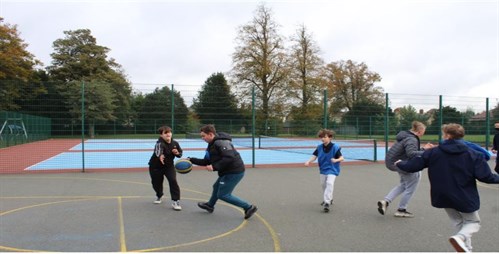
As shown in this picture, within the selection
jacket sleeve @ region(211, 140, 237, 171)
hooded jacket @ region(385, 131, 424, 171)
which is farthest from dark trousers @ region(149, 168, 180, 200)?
hooded jacket @ region(385, 131, 424, 171)

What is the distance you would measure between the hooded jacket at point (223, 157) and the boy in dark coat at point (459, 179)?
2.79m

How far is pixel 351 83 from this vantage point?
190ft

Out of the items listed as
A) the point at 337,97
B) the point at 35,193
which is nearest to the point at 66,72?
the point at 337,97

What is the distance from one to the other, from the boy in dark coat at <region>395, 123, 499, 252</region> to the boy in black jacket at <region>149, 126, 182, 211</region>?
A: 415 cm

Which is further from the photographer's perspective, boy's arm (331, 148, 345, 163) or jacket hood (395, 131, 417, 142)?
boy's arm (331, 148, 345, 163)

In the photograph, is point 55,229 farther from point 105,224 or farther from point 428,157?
point 428,157

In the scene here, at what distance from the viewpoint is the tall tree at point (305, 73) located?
38.7 meters

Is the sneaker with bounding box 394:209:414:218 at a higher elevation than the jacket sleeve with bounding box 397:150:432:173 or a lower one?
lower

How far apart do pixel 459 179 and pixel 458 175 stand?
4cm

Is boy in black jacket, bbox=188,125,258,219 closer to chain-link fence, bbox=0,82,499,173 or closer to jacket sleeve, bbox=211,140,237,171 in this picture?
jacket sleeve, bbox=211,140,237,171

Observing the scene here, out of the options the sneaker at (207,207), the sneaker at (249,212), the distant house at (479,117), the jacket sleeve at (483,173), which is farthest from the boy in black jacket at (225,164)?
the distant house at (479,117)

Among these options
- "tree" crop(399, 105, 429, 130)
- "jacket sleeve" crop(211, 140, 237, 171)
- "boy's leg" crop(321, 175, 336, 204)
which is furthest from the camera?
"tree" crop(399, 105, 429, 130)

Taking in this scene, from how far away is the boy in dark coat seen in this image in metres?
3.85

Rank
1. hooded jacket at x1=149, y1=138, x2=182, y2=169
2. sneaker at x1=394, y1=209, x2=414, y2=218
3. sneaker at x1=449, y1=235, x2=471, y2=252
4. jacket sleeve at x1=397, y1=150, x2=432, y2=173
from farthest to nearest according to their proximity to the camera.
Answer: hooded jacket at x1=149, y1=138, x2=182, y2=169
sneaker at x1=394, y1=209, x2=414, y2=218
jacket sleeve at x1=397, y1=150, x2=432, y2=173
sneaker at x1=449, y1=235, x2=471, y2=252
